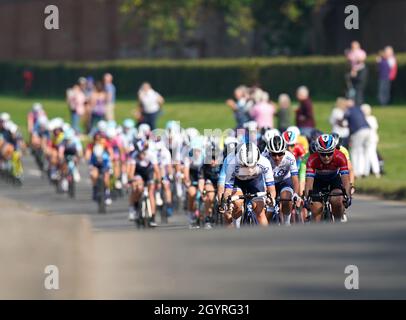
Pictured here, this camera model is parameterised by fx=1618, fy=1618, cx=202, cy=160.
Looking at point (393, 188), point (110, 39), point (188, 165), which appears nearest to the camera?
point (188, 165)

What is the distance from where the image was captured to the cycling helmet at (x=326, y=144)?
11.4m

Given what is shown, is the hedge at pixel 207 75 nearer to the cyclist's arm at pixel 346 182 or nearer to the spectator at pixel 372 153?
the spectator at pixel 372 153

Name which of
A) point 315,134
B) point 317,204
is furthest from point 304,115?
point 317,204

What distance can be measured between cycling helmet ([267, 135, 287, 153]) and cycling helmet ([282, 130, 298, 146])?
0.23 metres

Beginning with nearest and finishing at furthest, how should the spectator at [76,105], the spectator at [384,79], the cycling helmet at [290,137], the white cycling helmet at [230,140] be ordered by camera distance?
the cycling helmet at [290,137]
the white cycling helmet at [230,140]
the spectator at [384,79]
the spectator at [76,105]

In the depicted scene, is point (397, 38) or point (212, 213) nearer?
point (212, 213)

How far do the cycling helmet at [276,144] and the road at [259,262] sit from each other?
0.57 meters

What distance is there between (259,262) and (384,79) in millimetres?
30342

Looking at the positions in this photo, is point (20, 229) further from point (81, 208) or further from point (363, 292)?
point (81, 208)

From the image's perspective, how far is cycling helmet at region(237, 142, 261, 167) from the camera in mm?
11344

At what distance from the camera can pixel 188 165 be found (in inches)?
668

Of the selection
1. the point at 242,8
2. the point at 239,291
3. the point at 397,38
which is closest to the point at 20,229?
the point at 239,291

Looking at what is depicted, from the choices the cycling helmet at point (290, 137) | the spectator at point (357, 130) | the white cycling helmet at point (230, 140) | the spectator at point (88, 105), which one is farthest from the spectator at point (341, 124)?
the spectator at point (88, 105)

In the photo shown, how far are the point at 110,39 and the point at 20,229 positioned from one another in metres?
65.1
